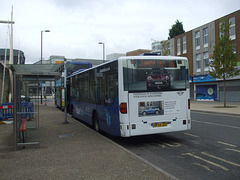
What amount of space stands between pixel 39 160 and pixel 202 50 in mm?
32008

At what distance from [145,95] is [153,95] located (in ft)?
0.89

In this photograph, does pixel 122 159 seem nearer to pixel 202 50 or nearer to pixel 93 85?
pixel 93 85

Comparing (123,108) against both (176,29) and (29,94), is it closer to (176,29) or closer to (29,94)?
(29,94)

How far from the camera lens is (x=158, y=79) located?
7.37 metres

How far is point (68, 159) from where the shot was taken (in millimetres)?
5688

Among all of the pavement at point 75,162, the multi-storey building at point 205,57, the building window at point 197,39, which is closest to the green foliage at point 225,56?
the multi-storey building at point 205,57

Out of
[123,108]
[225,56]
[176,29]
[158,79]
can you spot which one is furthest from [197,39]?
[123,108]

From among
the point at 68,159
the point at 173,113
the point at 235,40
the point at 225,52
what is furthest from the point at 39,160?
the point at 235,40

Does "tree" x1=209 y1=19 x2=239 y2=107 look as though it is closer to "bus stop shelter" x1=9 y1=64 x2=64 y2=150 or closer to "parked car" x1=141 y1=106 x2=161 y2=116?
"parked car" x1=141 y1=106 x2=161 y2=116

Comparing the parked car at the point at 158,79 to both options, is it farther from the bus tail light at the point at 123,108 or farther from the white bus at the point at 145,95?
the bus tail light at the point at 123,108

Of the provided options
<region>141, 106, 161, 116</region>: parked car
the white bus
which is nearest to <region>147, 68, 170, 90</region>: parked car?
the white bus

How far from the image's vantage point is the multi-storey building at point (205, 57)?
2855cm

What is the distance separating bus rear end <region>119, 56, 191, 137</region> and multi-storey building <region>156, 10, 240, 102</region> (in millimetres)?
22947

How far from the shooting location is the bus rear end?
7.00 m
